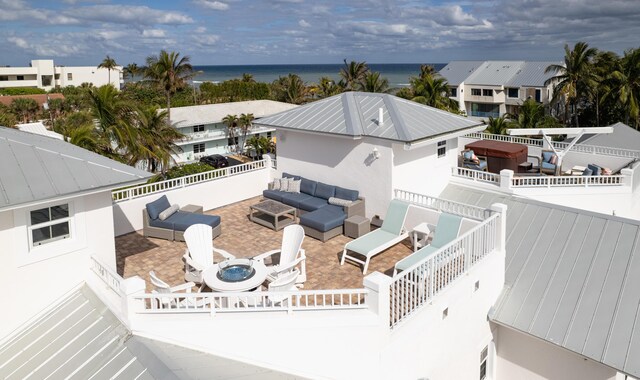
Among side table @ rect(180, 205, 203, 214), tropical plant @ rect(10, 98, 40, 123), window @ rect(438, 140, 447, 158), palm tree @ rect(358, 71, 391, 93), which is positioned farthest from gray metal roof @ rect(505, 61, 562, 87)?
tropical plant @ rect(10, 98, 40, 123)

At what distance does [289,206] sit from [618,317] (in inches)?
331

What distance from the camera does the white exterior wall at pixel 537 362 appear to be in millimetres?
9242

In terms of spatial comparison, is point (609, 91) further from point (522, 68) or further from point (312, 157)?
point (312, 157)

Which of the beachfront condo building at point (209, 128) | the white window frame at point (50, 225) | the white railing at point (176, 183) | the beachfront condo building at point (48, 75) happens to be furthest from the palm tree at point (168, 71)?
the beachfront condo building at point (48, 75)

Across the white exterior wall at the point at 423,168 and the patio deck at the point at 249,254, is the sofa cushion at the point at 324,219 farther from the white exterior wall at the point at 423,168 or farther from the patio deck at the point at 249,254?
the white exterior wall at the point at 423,168

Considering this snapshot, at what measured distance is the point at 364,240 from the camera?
36.2ft

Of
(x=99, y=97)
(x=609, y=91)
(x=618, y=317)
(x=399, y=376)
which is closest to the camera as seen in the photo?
(x=399, y=376)

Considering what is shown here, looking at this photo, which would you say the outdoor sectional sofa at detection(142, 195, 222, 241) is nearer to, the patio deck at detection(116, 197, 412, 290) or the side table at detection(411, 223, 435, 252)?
the patio deck at detection(116, 197, 412, 290)

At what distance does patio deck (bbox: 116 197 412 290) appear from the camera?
1004cm

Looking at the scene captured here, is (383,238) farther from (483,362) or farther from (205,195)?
(205,195)

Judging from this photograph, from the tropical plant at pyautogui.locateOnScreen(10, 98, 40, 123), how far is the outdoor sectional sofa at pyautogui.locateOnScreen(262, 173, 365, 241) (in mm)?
48502

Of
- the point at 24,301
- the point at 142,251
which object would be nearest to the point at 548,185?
the point at 142,251

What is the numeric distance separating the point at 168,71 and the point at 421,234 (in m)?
34.0

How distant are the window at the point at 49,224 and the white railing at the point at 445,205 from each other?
8.32 meters
